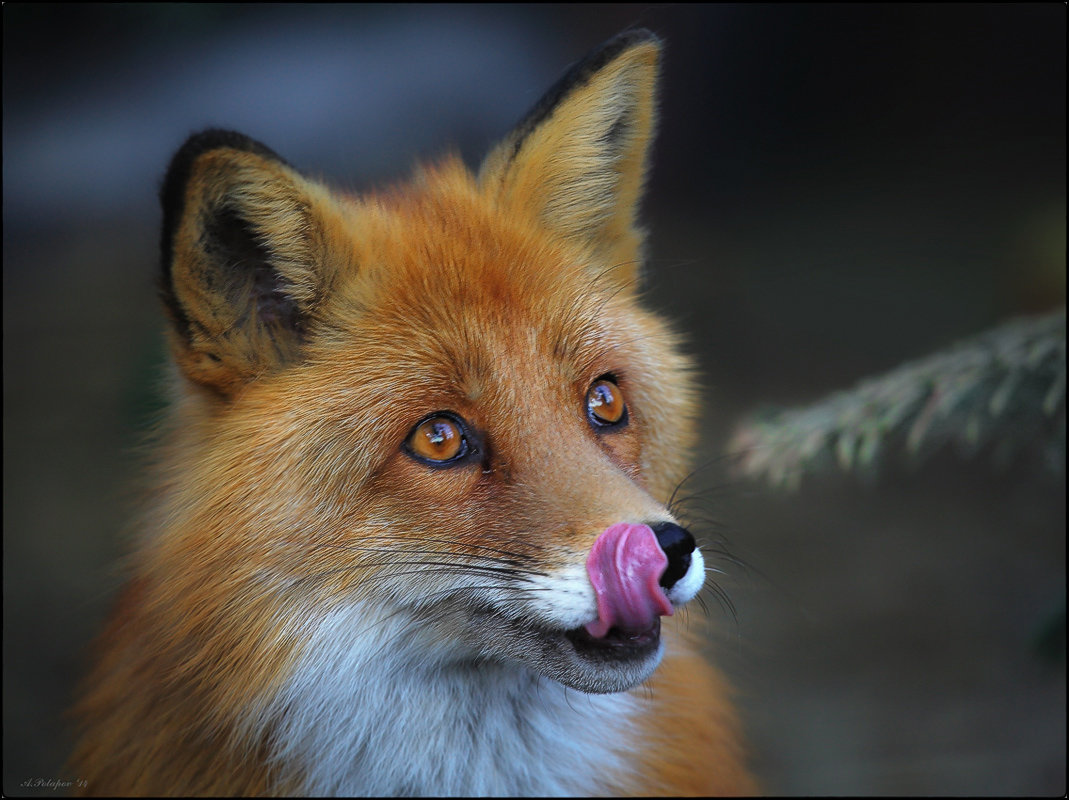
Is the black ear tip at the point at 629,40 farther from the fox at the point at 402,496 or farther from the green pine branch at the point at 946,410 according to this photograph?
the green pine branch at the point at 946,410

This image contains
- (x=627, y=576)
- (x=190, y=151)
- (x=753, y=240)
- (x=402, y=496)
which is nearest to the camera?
(x=627, y=576)

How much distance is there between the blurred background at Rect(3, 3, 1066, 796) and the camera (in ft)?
7.90

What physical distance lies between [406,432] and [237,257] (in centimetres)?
42

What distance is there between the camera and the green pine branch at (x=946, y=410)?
1.96 m

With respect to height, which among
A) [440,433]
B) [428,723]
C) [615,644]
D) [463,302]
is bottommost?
[428,723]

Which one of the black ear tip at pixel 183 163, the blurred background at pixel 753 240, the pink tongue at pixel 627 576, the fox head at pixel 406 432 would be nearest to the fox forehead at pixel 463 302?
the fox head at pixel 406 432

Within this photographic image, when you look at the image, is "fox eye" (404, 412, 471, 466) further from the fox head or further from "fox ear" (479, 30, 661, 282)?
"fox ear" (479, 30, 661, 282)

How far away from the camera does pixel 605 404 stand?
5.17 ft

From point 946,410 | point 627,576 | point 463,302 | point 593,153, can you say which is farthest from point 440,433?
point 946,410

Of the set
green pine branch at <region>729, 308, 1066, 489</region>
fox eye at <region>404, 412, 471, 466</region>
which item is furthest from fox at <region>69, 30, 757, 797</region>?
green pine branch at <region>729, 308, 1066, 489</region>

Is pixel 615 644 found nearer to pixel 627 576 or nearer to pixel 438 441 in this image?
pixel 627 576

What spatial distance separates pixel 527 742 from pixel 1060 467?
4.84 feet

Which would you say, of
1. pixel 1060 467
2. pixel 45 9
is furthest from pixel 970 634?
pixel 45 9

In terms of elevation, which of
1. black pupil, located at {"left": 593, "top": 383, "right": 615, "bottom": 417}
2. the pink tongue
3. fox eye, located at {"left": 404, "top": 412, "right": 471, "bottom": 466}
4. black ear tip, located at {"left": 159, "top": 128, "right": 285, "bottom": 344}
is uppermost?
black ear tip, located at {"left": 159, "top": 128, "right": 285, "bottom": 344}
